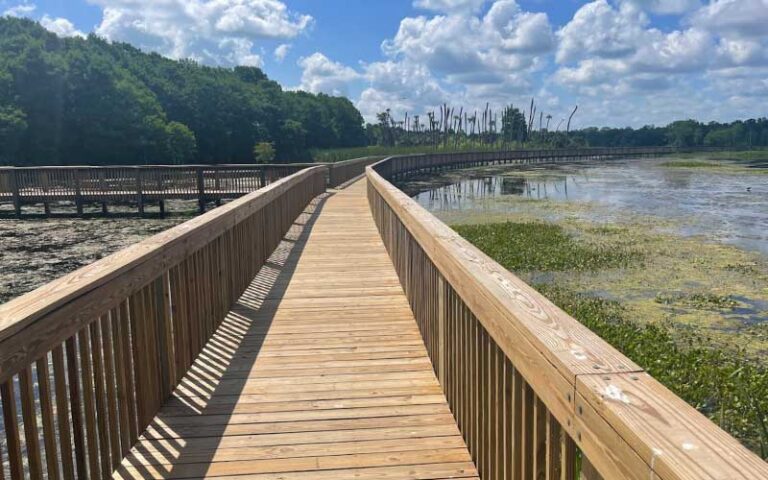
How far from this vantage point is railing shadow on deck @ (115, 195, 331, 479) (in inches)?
113

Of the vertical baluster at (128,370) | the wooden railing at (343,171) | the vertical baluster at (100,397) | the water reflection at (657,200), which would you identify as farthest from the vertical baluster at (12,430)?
the wooden railing at (343,171)

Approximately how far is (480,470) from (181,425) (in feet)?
5.35

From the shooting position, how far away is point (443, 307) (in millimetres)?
3686

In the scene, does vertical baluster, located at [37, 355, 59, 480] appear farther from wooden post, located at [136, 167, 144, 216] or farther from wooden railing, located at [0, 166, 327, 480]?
wooden post, located at [136, 167, 144, 216]

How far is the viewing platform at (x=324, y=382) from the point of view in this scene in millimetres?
1473

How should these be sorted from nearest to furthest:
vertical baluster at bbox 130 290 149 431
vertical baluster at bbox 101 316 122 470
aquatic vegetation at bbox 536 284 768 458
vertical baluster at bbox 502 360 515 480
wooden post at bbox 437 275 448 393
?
1. vertical baluster at bbox 502 360 515 480
2. vertical baluster at bbox 101 316 122 470
3. vertical baluster at bbox 130 290 149 431
4. wooden post at bbox 437 275 448 393
5. aquatic vegetation at bbox 536 284 768 458

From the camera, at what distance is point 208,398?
3639mm

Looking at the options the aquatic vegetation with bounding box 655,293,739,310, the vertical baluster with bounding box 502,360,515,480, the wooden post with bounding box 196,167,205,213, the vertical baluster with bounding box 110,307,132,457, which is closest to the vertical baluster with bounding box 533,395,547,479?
the vertical baluster with bounding box 502,360,515,480

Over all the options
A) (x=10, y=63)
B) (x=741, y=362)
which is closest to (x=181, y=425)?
(x=741, y=362)

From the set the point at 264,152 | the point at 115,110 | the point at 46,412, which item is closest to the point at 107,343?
the point at 46,412

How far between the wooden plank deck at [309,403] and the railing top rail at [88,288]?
0.83m

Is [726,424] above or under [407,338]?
under

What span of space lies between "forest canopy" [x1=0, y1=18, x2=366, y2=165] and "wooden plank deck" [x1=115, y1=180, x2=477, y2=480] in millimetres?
47540

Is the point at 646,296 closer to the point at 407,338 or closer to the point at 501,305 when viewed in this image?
the point at 407,338
